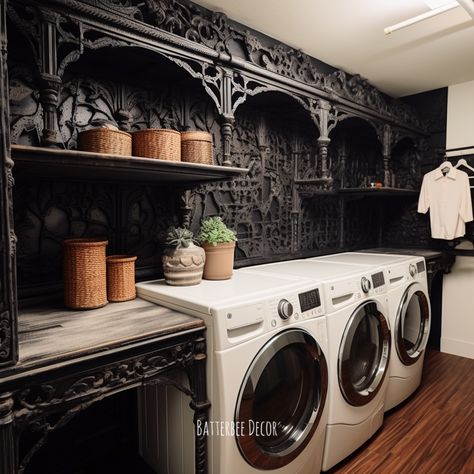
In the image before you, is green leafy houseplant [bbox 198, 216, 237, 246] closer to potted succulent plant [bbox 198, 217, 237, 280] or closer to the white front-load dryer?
potted succulent plant [bbox 198, 217, 237, 280]

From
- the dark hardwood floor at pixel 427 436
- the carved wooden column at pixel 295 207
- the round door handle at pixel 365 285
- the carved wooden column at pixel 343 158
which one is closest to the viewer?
the dark hardwood floor at pixel 427 436

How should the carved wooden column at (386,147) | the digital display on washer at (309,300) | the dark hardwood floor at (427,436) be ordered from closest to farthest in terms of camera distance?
the digital display on washer at (309,300)
the dark hardwood floor at (427,436)
the carved wooden column at (386,147)

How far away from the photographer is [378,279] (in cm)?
218

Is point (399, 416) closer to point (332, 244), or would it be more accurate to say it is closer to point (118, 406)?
point (332, 244)

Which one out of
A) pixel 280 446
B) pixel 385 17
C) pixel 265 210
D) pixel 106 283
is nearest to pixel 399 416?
pixel 280 446

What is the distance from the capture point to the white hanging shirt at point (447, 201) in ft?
10.3

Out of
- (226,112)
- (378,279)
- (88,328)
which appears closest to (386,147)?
(378,279)

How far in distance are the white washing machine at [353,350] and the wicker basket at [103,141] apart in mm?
1148

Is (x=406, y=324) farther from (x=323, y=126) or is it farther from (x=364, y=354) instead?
(x=323, y=126)

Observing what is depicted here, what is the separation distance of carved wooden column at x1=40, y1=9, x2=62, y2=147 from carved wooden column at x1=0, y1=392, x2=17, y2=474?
87cm

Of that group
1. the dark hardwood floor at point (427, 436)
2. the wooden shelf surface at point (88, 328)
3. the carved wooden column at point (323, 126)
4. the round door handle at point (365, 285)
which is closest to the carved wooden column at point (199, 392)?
the wooden shelf surface at point (88, 328)

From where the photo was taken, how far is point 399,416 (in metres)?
2.38

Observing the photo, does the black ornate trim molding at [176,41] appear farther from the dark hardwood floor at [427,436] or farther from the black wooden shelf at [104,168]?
the dark hardwood floor at [427,436]

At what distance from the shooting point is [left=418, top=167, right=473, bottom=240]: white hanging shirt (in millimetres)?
3135
